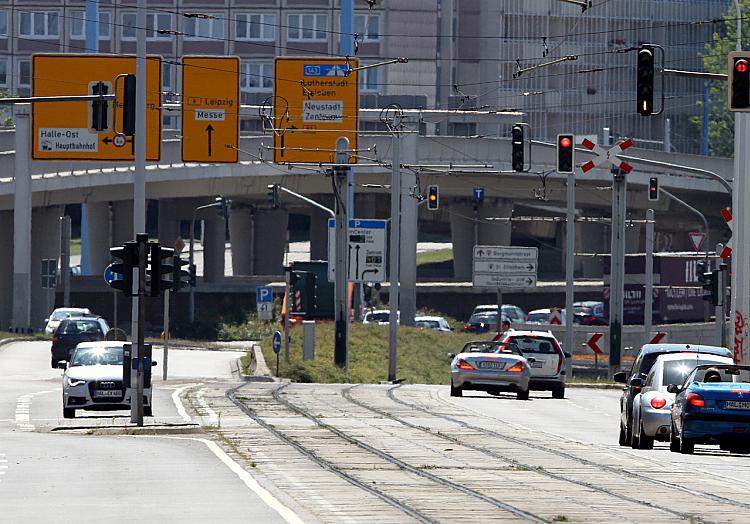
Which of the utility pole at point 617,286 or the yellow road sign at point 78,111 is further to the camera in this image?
the utility pole at point 617,286

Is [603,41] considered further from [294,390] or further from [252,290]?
[294,390]

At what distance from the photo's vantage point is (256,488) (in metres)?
15.2

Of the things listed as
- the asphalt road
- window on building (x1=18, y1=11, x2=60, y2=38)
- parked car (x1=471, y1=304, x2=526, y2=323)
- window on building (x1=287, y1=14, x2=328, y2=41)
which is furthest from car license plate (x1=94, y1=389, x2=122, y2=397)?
window on building (x1=18, y1=11, x2=60, y2=38)

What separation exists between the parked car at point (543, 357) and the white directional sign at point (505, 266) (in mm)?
21155

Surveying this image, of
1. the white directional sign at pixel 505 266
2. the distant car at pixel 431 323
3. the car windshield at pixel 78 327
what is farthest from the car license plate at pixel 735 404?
the distant car at pixel 431 323

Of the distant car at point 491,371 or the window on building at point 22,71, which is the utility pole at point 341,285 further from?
the window on building at point 22,71

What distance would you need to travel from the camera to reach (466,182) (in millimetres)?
81750

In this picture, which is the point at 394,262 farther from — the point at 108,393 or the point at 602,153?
the point at 108,393

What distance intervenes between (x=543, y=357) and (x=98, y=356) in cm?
1150

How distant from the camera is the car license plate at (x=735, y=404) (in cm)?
2104

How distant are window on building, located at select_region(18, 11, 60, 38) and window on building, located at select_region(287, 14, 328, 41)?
620 inches

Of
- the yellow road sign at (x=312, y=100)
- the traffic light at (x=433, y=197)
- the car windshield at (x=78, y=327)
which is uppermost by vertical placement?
the yellow road sign at (x=312, y=100)

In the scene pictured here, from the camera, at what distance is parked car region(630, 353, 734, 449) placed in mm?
22516

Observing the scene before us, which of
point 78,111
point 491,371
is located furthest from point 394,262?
point 491,371
